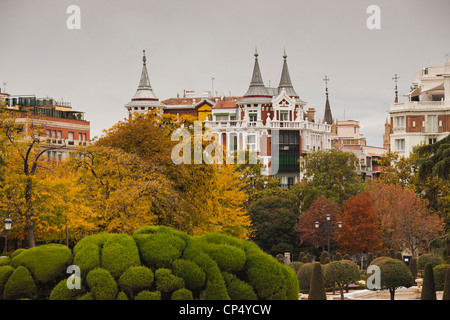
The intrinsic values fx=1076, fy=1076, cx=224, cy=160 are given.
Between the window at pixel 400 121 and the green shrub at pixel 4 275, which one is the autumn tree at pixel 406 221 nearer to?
the window at pixel 400 121

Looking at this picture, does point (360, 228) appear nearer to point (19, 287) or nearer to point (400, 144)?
point (400, 144)

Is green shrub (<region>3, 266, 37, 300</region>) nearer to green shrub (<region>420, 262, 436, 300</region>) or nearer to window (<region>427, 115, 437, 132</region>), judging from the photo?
green shrub (<region>420, 262, 436, 300</region>)

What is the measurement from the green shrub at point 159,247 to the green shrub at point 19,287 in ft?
12.5

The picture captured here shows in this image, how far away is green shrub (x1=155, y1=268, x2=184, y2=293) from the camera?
1382 inches

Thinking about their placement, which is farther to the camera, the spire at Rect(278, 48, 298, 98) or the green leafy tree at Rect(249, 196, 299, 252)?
the spire at Rect(278, 48, 298, 98)

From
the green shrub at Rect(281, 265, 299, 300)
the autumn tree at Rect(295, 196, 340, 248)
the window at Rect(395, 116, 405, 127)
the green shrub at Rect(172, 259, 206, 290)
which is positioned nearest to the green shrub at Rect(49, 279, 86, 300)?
the green shrub at Rect(172, 259, 206, 290)

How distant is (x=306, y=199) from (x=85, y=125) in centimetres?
2816

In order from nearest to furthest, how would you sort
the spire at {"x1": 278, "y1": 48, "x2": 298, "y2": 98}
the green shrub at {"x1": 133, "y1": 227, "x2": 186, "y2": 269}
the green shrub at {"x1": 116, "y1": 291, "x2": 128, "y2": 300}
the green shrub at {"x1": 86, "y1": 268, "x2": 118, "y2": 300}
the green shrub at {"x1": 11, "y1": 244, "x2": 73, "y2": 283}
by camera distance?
1. the green shrub at {"x1": 86, "y1": 268, "x2": 118, "y2": 300}
2. the green shrub at {"x1": 116, "y1": 291, "x2": 128, "y2": 300}
3. the green shrub at {"x1": 133, "y1": 227, "x2": 186, "y2": 269}
4. the green shrub at {"x1": 11, "y1": 244, "x2": 73, "y2": 283}
5. the spire at {"x1": 278, "y1": 48, "x2": 298, "y2": 98}

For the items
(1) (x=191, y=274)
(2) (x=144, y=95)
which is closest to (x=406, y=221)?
(1) (x=191, y=274)

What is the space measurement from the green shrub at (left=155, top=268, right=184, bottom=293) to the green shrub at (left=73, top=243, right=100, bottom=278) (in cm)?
207

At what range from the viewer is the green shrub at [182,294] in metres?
34.8

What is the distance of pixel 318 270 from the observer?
4347 centimetres

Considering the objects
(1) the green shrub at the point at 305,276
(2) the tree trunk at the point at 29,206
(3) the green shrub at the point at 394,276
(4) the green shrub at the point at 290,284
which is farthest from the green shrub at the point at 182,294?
(1) the green shrub at the point at 305,276
